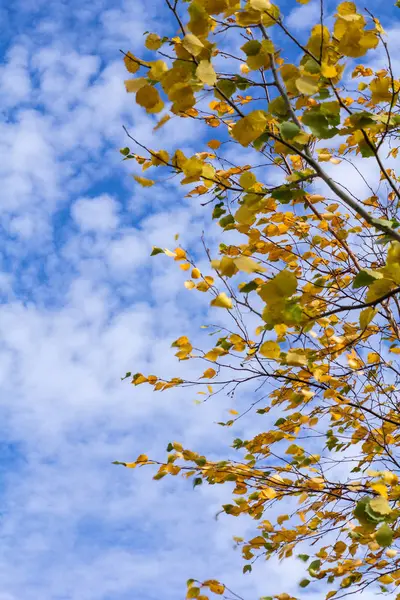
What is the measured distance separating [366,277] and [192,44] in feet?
2.70

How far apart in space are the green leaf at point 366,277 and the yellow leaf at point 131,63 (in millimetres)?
991

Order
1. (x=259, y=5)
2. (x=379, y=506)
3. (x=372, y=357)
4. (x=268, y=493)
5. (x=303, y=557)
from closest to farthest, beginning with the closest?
(x=379, y=506) < (x=259, y=5) < (x=268, y=493) < (x=303, y=557) < (x=372, y=357)

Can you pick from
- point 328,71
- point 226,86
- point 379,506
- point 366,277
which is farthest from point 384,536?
point 226,86

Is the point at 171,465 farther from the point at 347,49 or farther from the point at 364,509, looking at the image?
the point at 347,49

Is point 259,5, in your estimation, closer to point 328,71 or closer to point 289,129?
point 328,71

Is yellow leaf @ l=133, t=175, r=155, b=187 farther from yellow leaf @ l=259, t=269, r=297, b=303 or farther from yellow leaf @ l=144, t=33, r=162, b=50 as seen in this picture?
yellow leaf @ l=259, t=269, r=297, b=303

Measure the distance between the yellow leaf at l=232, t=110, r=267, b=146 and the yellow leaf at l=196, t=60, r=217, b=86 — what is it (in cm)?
14

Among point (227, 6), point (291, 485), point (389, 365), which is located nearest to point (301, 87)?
point (227, 6)

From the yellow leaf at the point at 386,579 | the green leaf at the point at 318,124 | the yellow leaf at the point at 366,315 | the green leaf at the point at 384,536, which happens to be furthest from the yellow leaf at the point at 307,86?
the yellow leaf at the point at 386,579

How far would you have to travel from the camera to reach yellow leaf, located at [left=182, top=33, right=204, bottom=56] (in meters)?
1.55

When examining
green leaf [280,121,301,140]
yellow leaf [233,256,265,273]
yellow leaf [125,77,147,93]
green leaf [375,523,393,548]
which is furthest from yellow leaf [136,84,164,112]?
green leaf [375,523,393,548]

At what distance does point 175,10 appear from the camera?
178 centimetres

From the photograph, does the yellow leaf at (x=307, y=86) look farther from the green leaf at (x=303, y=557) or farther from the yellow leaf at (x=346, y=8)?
the green leaf at (x=303, y=557)

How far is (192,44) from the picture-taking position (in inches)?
60.9
